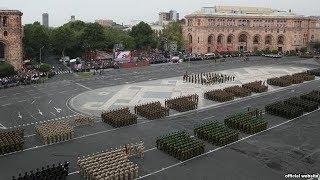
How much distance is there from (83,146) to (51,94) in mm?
25697

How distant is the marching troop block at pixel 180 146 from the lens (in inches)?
1324

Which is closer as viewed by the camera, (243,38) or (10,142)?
(10,142)

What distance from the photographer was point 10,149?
3456 centimetres

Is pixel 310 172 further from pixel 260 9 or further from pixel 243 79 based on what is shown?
pixel 260 9

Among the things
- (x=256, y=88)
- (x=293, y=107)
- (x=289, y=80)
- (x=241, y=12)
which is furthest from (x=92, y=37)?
(x=293, y=107)

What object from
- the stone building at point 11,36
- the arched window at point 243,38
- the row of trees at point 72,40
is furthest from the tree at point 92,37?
the arched window at point 243,38

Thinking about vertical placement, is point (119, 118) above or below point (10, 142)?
above

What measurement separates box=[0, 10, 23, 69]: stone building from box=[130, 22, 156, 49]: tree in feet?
145

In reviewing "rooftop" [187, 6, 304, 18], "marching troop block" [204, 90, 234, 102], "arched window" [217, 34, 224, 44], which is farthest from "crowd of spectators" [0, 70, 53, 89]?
"arched window" [217, 34, 224, 44]

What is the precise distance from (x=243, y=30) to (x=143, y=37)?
33.0 metres

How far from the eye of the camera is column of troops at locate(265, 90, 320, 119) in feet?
155

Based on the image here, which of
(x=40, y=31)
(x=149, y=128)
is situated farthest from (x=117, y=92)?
(x=40, y=31)

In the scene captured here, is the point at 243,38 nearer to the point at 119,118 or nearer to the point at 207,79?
the point at 207,79

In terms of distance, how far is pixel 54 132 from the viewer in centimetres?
3759
